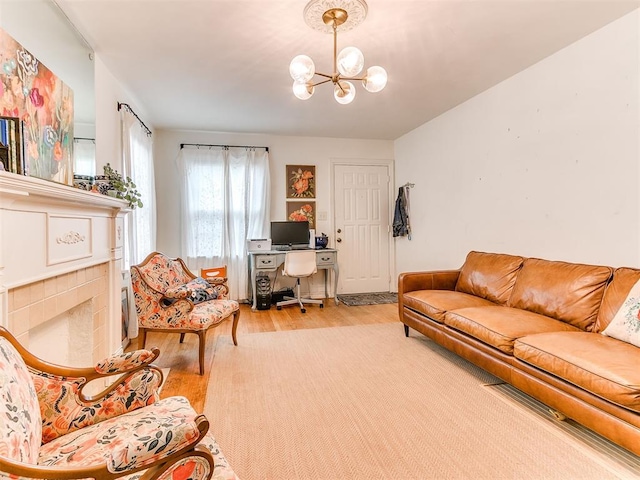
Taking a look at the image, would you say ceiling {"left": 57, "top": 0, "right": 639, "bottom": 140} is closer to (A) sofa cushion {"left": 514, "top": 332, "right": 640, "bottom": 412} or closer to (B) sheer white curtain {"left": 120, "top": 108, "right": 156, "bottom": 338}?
(B) sheer white curtain {"left": 120, "top": 108, "right": 156, "bottom": 338}

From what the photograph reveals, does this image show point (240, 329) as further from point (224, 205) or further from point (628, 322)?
point (628, 322)

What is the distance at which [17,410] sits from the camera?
94 cm

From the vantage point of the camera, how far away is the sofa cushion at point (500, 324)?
6.84 feet

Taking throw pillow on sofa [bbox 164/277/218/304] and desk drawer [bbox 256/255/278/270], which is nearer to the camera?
throw pillow on sofa [bbox 164/277/218/304]

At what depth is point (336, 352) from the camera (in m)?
2.95

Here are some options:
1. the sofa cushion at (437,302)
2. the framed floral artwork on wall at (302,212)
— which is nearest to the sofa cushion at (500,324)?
the sofa cushion at (437,302)

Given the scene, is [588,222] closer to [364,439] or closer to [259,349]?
[364,439]

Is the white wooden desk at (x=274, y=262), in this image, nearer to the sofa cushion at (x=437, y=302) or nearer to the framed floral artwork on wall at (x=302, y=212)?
the framed floral artwork on wall at (x=302, y=212)

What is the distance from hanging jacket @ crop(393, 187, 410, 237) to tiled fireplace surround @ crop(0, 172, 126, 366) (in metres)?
3.67

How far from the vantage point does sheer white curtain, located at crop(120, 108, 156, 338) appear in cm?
312

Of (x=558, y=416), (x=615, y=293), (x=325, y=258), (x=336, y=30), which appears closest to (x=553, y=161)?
(x=615, y=293)

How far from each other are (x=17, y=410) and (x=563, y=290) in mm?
2933

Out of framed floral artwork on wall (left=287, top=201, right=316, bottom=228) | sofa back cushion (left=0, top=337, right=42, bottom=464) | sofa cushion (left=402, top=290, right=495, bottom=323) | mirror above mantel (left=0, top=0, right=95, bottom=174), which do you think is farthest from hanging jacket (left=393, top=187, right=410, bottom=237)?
sofa back cushion (left=0, top=337, right=42, bottom=464)

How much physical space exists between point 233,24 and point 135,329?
2909 mm
